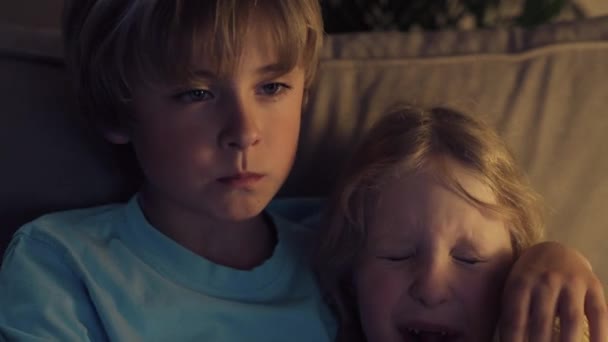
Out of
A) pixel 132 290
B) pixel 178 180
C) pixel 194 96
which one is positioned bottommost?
pixel 132 290

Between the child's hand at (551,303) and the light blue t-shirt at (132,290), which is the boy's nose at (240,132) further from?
the child's hand at (551,303)

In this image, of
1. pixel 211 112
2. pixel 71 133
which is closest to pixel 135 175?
pixel 71 133

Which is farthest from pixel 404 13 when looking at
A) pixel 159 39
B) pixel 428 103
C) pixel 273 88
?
pixel 159 39

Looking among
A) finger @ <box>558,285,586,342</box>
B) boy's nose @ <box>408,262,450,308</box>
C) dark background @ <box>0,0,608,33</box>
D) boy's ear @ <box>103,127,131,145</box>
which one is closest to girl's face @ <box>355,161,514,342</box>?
boy's nose @ <box>408,262,450,308</box>

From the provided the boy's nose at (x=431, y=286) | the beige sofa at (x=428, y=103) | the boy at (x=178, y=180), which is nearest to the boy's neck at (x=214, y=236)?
the boy at (x=178, y=180)

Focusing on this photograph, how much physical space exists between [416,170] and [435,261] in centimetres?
12

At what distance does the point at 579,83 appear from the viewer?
120 cm

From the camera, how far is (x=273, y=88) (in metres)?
1.01

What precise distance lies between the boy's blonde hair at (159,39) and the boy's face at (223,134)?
2 centimetres

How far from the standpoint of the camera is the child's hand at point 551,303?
899mm

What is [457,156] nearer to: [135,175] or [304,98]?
[304,98]

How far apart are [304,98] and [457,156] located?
0.82 ft

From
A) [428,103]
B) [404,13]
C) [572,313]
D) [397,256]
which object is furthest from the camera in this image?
[404,13]

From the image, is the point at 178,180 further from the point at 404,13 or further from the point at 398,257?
the point at 404,13
